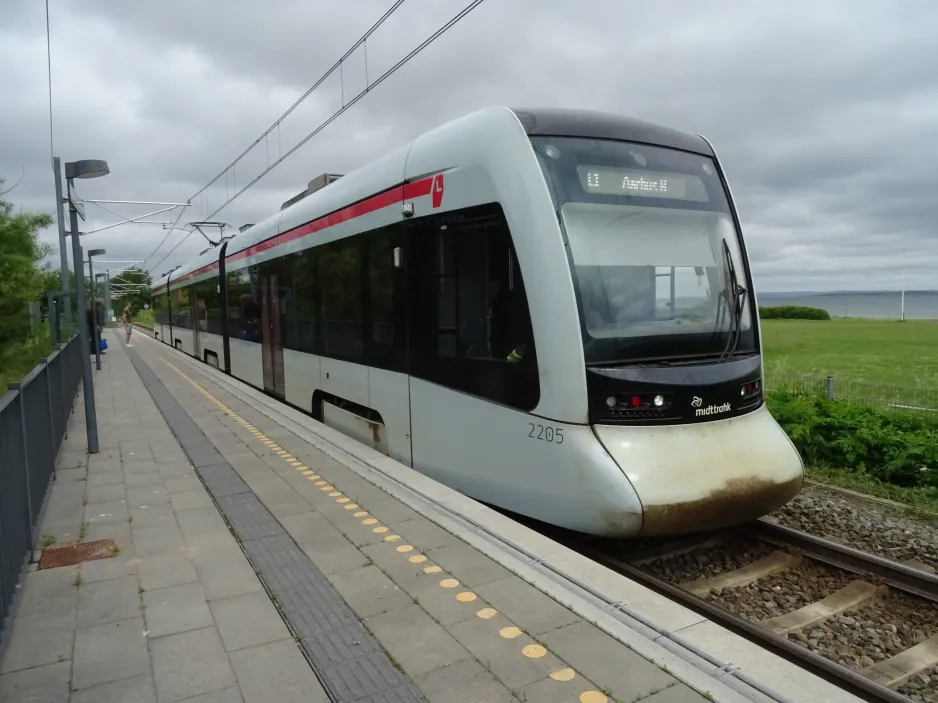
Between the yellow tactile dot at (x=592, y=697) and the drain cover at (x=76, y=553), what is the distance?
128 inches

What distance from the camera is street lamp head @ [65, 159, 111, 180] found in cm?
731

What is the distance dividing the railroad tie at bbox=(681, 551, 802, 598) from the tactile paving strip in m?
2.18

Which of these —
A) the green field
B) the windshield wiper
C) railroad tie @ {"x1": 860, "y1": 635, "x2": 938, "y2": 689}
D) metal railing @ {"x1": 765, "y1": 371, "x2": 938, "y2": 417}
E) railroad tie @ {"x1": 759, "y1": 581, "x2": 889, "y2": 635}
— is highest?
the windshield wiper

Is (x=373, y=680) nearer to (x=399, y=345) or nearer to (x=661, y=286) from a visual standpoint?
(x=661, y=286)

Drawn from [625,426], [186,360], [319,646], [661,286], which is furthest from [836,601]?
[186,360]

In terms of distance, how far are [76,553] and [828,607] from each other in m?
4.71

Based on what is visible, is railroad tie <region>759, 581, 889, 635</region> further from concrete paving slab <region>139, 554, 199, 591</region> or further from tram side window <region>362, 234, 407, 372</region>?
tram side window <region>362, 234, 407, 372</region>

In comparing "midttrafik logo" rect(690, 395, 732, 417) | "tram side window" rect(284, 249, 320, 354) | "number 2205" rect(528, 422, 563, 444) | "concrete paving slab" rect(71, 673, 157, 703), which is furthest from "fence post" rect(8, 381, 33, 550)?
"midttrafik logo" rect(690, 395, 732, 417)

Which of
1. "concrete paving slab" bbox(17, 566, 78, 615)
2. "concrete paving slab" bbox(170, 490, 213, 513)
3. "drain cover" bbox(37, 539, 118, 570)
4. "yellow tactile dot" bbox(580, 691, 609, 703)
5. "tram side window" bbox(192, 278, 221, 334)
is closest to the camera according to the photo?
"yellow tactile dot" bbox(580, 691, 609, 703)

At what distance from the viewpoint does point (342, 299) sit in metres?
7.82

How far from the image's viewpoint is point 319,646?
127 inches

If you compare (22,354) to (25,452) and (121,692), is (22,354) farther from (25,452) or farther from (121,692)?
(121,692)

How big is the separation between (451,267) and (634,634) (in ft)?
10.5

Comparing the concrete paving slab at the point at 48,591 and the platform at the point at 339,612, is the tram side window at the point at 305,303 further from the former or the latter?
the concrete paving slab at the point at 48,591
